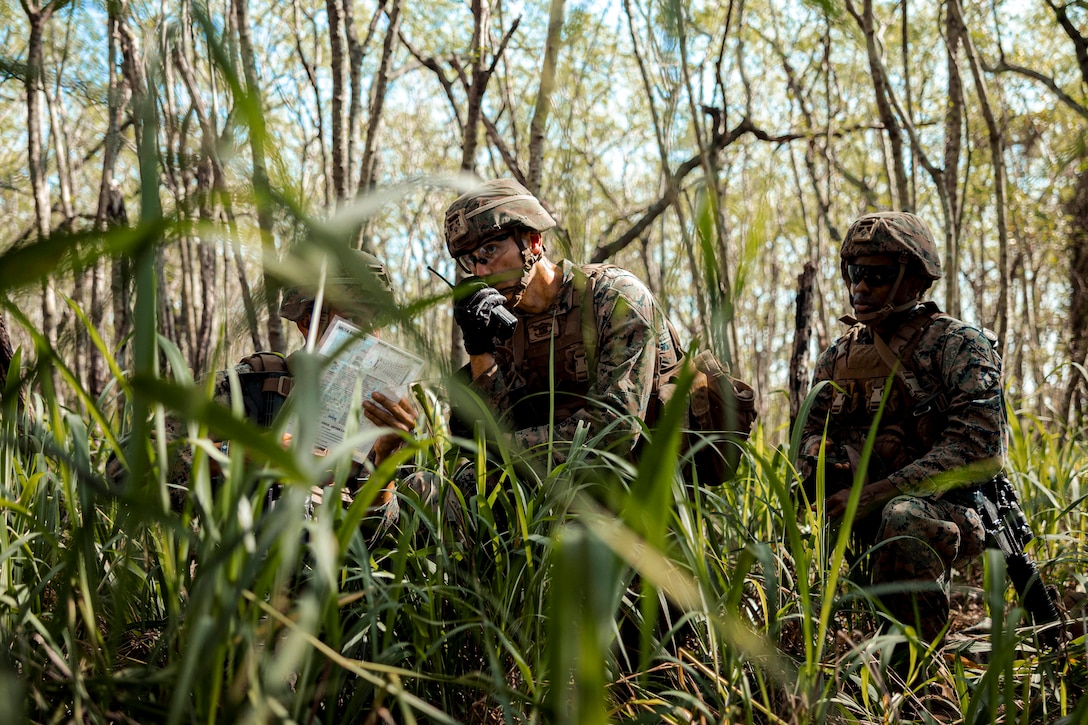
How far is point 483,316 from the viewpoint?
2332 millimetres

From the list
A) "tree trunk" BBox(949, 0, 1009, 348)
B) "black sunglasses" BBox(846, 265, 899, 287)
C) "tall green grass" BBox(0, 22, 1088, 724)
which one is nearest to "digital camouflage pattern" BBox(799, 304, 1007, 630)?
"black sunglasses" BBox(846, 265, 899, 287)

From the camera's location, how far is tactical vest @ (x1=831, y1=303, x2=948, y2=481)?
2637mm

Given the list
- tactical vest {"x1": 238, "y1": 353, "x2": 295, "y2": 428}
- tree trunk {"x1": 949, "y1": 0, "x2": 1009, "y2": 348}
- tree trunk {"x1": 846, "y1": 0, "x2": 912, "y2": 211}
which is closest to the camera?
tactical vest {"x1": 238, "y1": 353, "x2": 295, "y2": 428}

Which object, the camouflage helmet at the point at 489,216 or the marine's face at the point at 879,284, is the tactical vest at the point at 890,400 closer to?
the marine's face at the point at 879,284

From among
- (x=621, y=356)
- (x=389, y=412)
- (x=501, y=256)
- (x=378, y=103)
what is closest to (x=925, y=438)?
(x=621, y=356)

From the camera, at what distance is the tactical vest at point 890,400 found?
2.64 meters

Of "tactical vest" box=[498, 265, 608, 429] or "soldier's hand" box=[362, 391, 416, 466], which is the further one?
"tactical vest" box=[498, 265, 608, 429]

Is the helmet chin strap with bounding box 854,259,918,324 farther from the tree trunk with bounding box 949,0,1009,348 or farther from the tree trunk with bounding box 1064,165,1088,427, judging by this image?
the tree trunk with bounding box 1064,165,1088,427

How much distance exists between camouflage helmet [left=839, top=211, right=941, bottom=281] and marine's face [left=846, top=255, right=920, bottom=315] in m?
0.03

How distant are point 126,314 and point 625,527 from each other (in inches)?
167

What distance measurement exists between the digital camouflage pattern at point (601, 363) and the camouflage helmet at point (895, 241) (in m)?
0.71

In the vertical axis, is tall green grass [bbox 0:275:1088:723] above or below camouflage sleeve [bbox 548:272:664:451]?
below

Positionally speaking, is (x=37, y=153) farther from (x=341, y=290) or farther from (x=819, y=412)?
(x=341, y=290)

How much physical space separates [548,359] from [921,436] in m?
1.17
